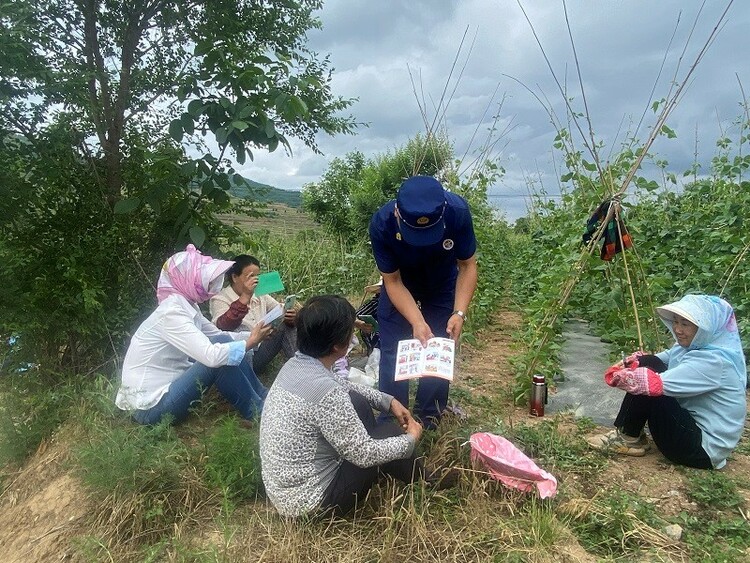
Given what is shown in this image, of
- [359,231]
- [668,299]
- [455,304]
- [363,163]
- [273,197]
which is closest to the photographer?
[455,304]

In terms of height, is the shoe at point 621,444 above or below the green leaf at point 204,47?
below

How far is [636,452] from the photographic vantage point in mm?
2801

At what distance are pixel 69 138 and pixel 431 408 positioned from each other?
269 centimetres

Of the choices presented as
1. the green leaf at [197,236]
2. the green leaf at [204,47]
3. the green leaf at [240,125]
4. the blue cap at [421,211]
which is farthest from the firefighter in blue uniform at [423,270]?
the green leaf at [204,47]

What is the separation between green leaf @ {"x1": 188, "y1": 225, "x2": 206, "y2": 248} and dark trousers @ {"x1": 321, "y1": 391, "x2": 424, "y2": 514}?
160 cm

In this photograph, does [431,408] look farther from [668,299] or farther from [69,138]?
[668,299]

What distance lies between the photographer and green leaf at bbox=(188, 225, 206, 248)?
132 inches

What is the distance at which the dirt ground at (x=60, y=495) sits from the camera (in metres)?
2.34

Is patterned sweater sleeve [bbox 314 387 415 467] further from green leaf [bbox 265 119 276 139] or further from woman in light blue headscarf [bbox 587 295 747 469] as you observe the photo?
green leaf [bbox 265 119 276 139]

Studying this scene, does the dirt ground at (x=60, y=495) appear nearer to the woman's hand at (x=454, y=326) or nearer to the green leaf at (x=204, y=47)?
the woman's hand at (x=454, y=326)

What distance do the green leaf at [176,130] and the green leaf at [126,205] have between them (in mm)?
485

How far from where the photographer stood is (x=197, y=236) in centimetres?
336

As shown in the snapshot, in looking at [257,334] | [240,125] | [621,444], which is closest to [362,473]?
[257,334]

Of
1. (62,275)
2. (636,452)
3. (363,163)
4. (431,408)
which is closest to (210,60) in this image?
(62,275)
